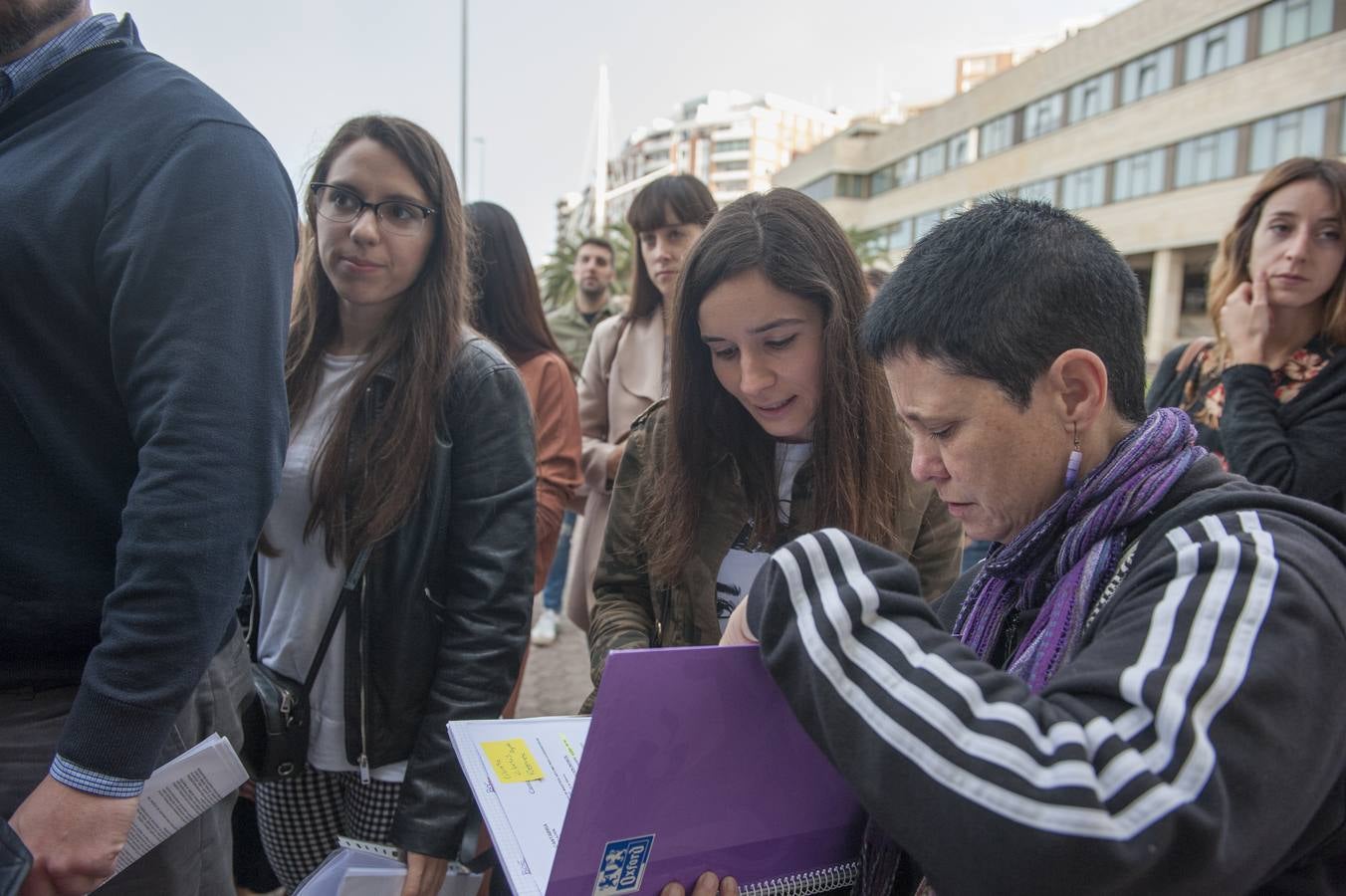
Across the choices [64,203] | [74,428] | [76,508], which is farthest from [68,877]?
[64,203]

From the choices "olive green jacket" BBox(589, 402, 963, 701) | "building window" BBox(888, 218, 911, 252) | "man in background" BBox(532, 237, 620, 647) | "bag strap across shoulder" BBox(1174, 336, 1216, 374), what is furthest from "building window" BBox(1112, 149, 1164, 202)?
"olive green jacket" BBox(589, 402, 963, 701)

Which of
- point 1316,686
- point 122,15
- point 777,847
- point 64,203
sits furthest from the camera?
point 122,15

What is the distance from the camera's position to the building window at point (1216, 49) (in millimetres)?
24469

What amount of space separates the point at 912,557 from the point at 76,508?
1405mm

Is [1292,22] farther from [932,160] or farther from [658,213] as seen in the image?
[658,213]

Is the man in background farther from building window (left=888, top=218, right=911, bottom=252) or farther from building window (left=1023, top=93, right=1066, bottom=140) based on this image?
building window (left=888, top=218, right=911, bottom=252)

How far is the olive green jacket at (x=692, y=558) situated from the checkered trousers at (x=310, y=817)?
2.03 ft

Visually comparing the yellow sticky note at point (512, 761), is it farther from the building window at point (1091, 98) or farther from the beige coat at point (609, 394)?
the building window at point (1091, 98)

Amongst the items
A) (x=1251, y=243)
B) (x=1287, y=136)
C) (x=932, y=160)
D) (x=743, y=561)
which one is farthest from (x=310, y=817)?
(x=932, y=160)

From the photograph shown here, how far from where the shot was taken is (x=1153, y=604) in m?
0.82

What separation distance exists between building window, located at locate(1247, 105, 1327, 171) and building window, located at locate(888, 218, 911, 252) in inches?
711

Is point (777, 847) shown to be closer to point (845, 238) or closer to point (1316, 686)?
point (1316, 686)

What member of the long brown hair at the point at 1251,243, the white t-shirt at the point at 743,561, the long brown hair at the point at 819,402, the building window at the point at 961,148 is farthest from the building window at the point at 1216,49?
the white t-shirt at the point at 743,561

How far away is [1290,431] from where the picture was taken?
90.0 inches
